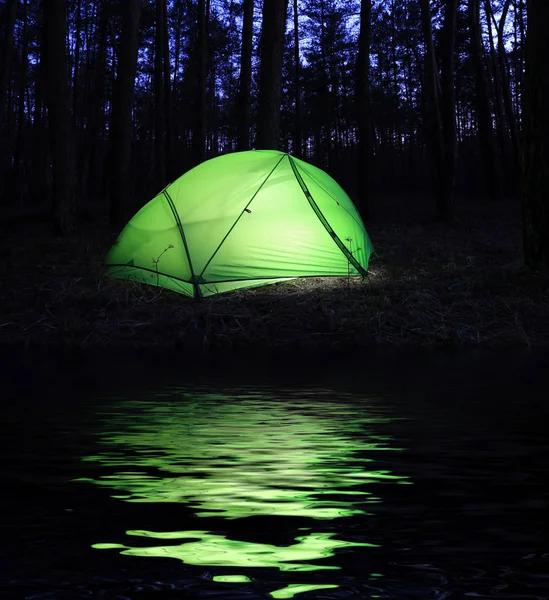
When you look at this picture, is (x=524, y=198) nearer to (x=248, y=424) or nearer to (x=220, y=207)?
(x=220, y=207)

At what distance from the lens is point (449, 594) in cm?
168

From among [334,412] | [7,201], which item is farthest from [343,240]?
[7,201]

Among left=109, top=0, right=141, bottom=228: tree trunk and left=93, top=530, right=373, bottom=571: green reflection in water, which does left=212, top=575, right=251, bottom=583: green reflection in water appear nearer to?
left=93, top=530, right=373, bottom=571: green reflection in water

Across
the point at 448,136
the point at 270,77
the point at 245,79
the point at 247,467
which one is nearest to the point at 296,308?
the point at 270,77

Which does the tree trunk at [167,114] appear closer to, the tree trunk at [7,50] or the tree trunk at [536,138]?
the tree trunk at [7,50]

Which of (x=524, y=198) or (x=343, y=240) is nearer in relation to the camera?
(x=524, y=198)

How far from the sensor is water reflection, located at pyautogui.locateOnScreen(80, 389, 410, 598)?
2.06m

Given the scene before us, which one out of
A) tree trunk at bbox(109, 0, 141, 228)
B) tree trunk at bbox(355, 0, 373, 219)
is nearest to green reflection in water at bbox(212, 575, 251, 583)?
tree trunk at bbox(109, 0, 141, 228)

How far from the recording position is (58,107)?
16.5m

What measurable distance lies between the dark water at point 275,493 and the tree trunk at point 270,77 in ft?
36.1

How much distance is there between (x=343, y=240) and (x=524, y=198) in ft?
9.08

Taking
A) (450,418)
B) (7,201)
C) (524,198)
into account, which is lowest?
(450,418)

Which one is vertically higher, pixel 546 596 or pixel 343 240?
pixel 343 240

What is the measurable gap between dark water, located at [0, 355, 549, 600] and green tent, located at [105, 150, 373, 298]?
21.5 ft
